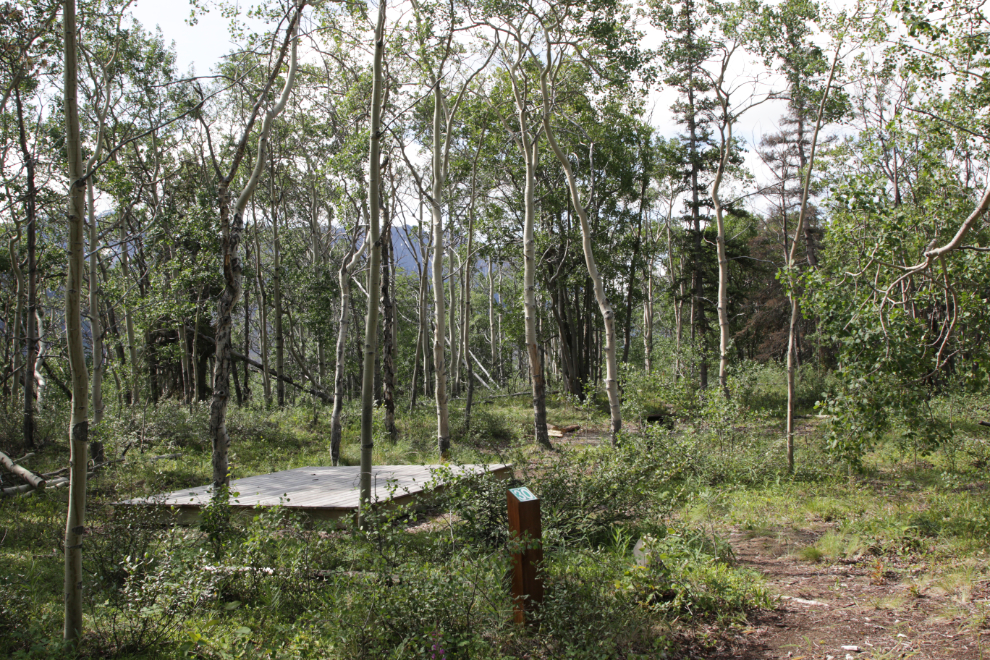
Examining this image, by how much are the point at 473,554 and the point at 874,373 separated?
4474mm

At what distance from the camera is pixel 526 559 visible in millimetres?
3963

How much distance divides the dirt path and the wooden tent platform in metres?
2.67

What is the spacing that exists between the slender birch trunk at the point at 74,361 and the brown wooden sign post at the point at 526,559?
8.57 ft

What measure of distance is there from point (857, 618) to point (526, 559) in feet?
8.19

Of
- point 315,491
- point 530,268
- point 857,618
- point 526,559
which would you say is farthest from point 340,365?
point 857,618

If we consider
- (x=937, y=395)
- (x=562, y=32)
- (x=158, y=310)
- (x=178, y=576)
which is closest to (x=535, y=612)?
(x=178, y=576)

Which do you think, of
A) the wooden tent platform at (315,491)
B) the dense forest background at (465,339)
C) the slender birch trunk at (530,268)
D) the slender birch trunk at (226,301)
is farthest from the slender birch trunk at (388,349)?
the slender birch trunk at (226,301)

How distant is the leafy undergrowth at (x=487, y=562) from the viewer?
3717 millimetres

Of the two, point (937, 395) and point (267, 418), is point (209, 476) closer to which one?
point (267, 418)

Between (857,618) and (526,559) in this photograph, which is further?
(857,618)

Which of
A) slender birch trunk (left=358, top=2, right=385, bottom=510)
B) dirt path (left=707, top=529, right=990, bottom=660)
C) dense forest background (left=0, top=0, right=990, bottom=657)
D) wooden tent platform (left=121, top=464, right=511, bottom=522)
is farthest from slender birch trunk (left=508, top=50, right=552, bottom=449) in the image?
dirt path (left=707, top=529, right=990, bottom=660)

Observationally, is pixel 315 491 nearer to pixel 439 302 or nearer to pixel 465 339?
pixel 439 302

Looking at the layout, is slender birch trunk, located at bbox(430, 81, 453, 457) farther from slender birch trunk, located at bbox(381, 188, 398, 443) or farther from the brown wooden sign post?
the brown wooden sign post

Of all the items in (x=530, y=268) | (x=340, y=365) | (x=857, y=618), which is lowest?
(x=857, y=618)
